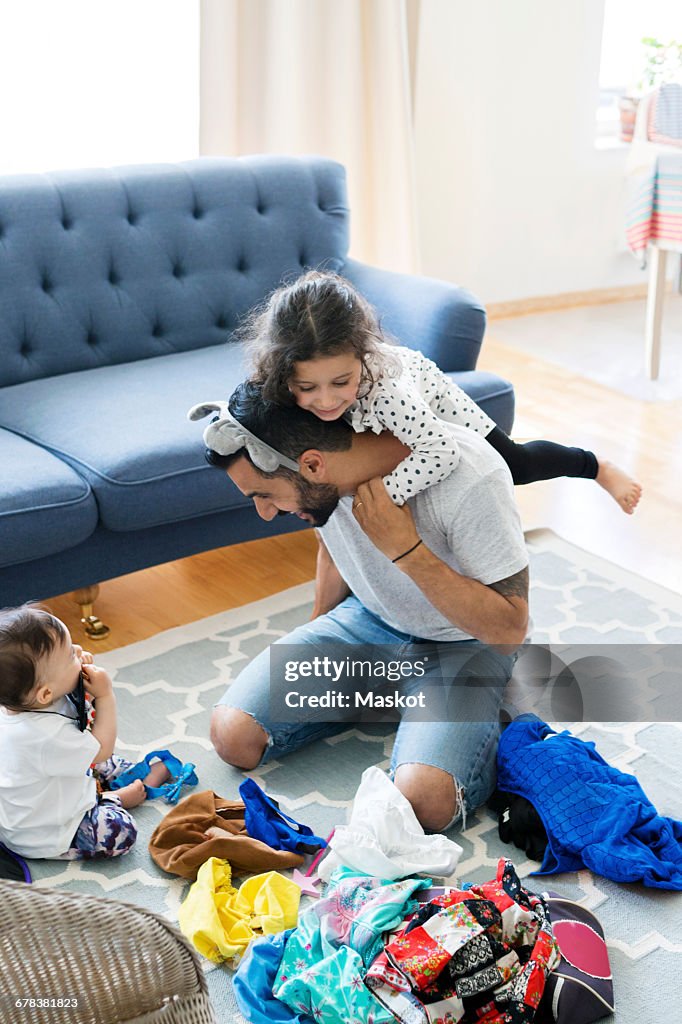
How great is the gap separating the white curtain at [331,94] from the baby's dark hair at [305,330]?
2.25 m

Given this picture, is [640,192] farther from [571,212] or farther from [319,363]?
[319,363]

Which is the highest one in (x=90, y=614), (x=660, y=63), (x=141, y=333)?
(x=660, y=63)

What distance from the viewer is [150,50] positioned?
11.8 feet

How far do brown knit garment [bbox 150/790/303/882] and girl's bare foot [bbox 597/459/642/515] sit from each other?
1.03 meters

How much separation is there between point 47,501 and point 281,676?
1.95 ft

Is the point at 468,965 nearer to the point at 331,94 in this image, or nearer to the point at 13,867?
the point at 13,867

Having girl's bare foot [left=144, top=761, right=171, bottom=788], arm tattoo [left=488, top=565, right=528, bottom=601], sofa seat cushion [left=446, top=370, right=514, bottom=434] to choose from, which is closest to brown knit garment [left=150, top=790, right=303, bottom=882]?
girl's bare foot [left=144, top=761, right=171, bottom=788]

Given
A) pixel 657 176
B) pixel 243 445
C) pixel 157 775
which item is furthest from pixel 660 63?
pixel 157 775

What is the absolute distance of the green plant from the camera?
496cm

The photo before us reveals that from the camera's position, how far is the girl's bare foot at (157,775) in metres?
2.06

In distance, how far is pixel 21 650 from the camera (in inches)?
69.7

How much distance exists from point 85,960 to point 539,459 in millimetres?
1633

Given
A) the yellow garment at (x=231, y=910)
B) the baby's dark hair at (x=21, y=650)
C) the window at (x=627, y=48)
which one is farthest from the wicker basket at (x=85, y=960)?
the window at (x=627, y=48)

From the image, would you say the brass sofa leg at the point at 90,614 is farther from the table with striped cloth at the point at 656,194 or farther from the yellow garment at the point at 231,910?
the table with striped cloth at the point at 656,194
